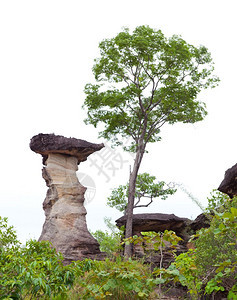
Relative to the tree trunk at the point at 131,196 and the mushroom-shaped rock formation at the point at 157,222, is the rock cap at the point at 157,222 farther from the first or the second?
the tree trunk at the point at 131,196

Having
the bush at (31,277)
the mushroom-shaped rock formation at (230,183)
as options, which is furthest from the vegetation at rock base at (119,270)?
the mushroom-shaped rock formation at (230,183)

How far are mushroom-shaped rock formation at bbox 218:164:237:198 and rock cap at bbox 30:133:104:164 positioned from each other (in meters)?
6.73

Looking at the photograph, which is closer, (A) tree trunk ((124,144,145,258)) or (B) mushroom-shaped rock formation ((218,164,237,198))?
(B) mushroom-shaped rock formation ((218,164,237,198))

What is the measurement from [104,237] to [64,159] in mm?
8460

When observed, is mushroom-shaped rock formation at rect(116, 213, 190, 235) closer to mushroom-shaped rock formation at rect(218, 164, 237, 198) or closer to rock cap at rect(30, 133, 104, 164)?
rock cap at rect(30, 133, 104, 164)

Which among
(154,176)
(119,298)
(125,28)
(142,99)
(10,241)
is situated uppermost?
(125,28)

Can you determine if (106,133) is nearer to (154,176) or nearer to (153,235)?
(154,176)

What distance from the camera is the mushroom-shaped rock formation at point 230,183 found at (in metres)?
9.34

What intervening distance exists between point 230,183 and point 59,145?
307 inches

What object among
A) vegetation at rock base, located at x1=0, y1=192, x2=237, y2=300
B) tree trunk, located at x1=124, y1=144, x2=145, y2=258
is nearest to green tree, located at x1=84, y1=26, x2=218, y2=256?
tree trunk, located at x1=124, y1=144, x2=145, y2=258

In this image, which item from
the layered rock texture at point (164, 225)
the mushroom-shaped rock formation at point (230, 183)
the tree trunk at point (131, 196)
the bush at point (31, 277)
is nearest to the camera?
the bush at point (31, 277)

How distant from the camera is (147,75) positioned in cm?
1689

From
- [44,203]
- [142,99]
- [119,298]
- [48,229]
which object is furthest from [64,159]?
[119,298]

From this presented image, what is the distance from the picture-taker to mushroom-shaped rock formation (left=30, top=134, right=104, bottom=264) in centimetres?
1356
